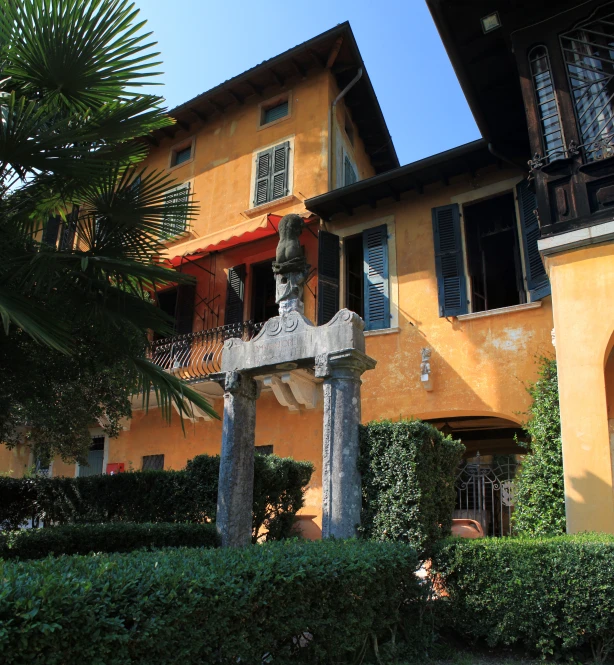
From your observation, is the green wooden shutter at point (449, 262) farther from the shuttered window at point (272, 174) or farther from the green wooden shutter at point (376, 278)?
the shuttered window at point (272, 174)

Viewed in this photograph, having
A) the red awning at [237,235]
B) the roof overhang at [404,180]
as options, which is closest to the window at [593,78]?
the roof overhang at [404,180]

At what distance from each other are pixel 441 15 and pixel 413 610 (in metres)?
8.50

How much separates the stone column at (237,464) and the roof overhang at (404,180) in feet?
19.3

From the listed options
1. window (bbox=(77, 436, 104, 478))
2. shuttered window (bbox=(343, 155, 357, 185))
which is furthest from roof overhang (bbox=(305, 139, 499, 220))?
window (bbox=(77, 436, 104, 478))

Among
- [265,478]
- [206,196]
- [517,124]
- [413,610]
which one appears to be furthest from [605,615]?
[206,196]

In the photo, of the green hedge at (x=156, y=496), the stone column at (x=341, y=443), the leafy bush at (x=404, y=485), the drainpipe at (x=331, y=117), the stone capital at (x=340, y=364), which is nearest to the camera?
the leafy bush at (x=404, y=485)

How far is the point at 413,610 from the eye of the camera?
5.76 meters

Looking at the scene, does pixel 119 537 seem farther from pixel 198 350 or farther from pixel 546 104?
pixel 546 104

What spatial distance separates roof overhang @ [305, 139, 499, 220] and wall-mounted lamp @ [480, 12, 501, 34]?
1.95 m

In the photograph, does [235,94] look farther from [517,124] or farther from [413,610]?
[413,610]

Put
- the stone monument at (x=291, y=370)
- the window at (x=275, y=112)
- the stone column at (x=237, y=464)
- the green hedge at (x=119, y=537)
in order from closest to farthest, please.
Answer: the stone monument at (x=291, y=370) → the green hedge at (x=119, y=537) → the stone column at (x=237, y=464) → the window at (x=275, y=112)

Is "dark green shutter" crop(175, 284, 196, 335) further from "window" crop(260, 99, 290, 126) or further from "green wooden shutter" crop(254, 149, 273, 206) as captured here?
"window" crop(260, 99, 290, 126)

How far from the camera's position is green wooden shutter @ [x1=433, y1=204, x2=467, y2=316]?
445 inches

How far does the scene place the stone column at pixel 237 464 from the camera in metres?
7.60
